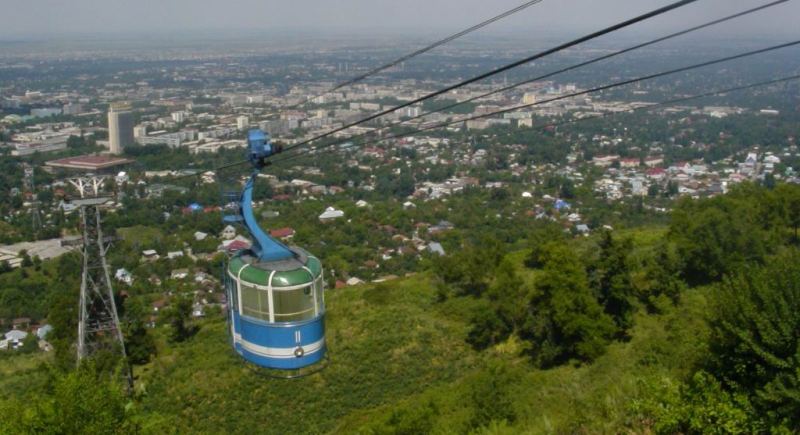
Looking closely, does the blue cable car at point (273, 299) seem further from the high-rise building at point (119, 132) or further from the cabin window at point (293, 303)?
the high-rise building at point (119, 132)

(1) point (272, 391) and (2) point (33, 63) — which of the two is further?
(2) point (33, 63)

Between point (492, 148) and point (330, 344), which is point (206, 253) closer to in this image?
point (330, 344)

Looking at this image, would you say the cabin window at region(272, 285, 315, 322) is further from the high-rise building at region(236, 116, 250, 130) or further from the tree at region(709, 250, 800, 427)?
the high-rise building at region(236, 116, 250, 130)

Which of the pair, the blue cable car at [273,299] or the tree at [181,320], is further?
the tree at [181,320]

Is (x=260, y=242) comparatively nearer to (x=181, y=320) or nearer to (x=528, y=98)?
(x=181, y=320)

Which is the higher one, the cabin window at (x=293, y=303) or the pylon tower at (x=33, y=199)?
the cabin window at (x=293, y=303)

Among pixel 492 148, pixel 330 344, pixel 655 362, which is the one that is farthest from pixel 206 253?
pixel 492 148

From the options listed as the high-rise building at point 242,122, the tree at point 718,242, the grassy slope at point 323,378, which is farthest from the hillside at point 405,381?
the high-rise building at point 242,122

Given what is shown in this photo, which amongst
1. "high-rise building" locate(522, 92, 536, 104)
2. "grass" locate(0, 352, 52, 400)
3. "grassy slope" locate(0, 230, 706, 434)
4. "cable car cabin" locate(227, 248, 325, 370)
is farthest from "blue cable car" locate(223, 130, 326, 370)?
"high-rise building" locate(522, 92, 536, 104)
